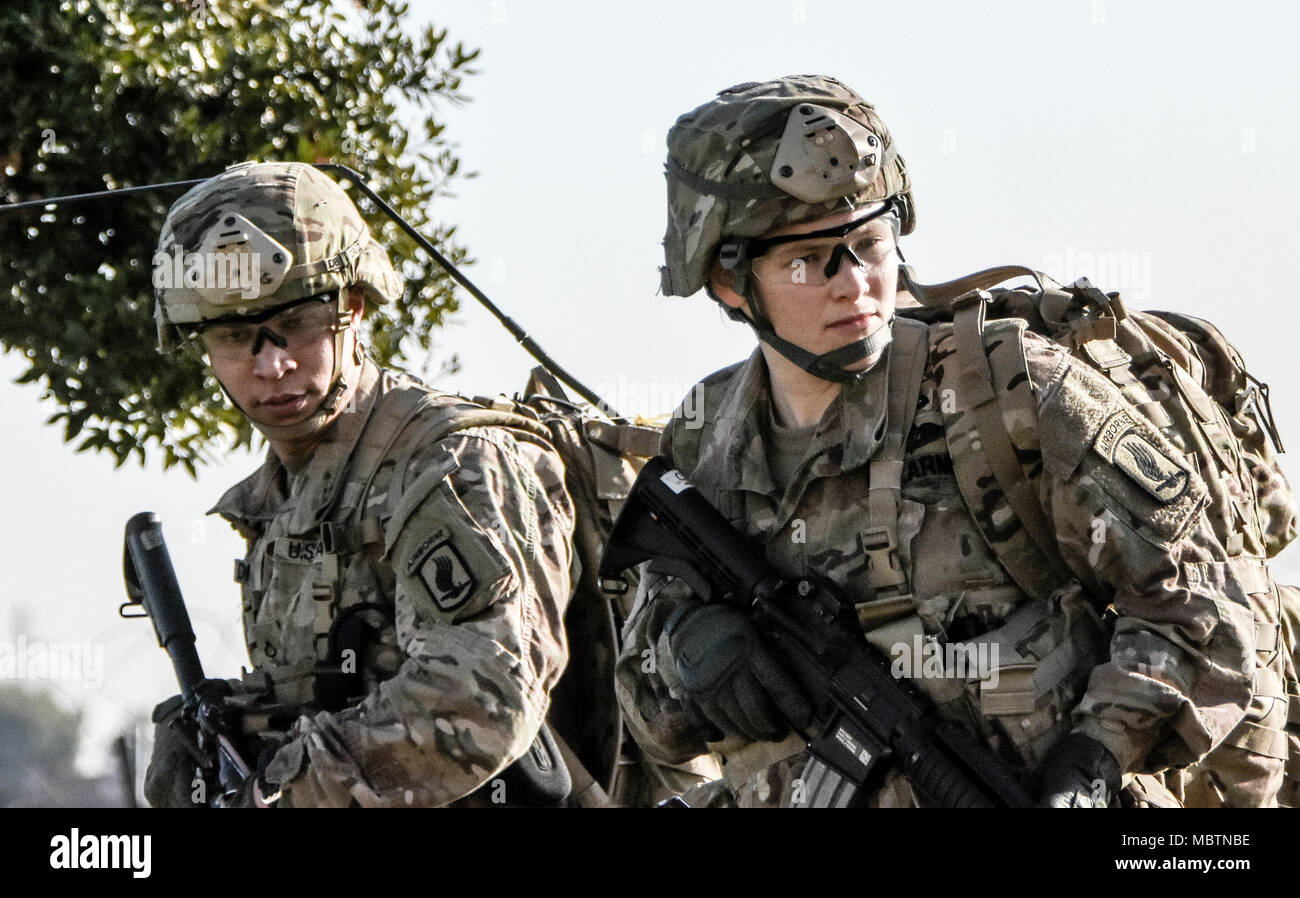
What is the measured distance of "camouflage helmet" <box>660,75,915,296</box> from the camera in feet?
16.8

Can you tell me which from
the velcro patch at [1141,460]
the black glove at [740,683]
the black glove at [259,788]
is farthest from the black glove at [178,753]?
the velcro patch at [1141,460]

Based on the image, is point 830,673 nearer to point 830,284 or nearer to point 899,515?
point 899,515

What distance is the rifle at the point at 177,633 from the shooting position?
6102 millimetres

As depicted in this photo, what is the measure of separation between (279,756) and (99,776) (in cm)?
195

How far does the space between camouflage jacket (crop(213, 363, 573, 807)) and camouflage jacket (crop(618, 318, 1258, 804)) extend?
0.69m

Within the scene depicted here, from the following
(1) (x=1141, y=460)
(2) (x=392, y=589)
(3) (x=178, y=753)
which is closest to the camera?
(1) (x=1141, y=460)

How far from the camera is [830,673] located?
4918mm

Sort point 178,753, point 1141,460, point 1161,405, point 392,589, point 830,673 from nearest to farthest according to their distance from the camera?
point 1141,460
point 830,673
point 1161,405
point 392,589
point 178,753

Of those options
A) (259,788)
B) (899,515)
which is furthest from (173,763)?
(899,515)

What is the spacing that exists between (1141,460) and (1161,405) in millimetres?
562

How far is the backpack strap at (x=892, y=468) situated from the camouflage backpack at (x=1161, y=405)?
13 cm
